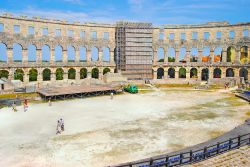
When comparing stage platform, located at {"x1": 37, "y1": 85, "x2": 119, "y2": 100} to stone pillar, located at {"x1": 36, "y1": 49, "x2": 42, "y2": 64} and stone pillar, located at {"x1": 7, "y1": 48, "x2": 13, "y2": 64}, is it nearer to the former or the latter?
stone pillar, located at {"x1": 7, "y1": 48, "x2": 13, "y2": 64}

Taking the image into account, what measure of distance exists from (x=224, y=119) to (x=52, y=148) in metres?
22.3

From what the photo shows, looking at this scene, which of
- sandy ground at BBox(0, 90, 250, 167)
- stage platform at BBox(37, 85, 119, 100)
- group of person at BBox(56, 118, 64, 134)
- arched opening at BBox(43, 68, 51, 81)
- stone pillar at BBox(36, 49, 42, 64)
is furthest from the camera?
arched opening at BBox(43, 68, 51, 81)

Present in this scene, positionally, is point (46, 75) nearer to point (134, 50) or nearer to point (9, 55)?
point (9, 55)

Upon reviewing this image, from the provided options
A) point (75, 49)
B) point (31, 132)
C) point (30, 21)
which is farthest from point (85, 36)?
point (31, 132)

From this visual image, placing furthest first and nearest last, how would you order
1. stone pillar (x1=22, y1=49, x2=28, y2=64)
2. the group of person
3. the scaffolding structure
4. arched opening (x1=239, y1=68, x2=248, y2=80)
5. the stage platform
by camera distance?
arched opening (x1=239, y1=68, x2=248, y2=80), the scaffolding structure, stone pillar (x1=22, y1=49, x2=28, y2=64), the stage platform, the group of person

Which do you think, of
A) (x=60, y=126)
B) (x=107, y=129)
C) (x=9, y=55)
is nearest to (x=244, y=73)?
(x=107, y=129)

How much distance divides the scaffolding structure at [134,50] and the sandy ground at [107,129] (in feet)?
98.1

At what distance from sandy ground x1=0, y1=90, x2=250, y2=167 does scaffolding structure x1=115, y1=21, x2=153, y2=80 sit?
2989 cm

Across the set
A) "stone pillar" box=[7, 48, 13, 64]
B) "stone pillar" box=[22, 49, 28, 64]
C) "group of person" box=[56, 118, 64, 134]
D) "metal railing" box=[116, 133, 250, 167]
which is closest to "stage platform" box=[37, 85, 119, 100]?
"stone pillar" box=[7, 48, 13, 64]

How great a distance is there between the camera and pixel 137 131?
96.1ft

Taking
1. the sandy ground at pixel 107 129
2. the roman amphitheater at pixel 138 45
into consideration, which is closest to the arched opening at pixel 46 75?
the roman amphitheater at pixel 138 45

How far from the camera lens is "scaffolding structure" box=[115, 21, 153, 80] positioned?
7700 centimetres

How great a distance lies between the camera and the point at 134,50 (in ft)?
255

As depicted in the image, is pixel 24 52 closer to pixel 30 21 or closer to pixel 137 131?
pixel 30 21
